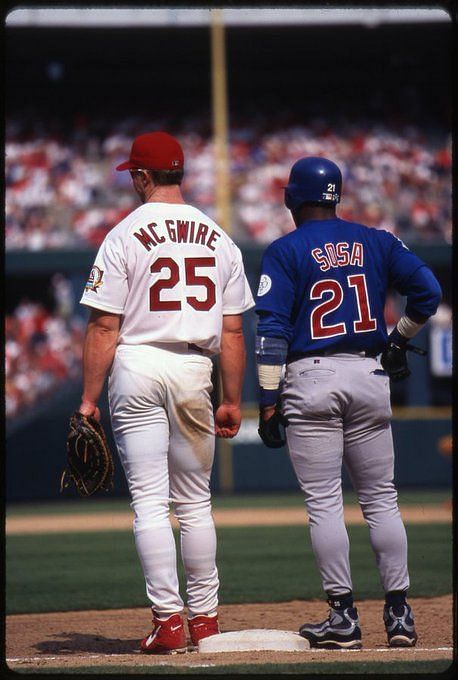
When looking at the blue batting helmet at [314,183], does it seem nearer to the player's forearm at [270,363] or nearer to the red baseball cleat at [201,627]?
the player's forearm at [270,363]

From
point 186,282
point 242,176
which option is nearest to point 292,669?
point 186,282

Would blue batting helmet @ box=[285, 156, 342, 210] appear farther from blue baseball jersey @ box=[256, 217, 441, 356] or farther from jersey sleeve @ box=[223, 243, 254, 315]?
jersey sleeve @ box=[223, 243, 254, 315]

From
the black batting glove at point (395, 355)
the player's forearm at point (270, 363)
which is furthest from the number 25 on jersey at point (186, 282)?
the black batting glove at point (395, 355)

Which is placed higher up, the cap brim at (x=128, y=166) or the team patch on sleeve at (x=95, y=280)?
the cap brim at (x=128, y=166)

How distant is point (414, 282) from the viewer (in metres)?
4.84

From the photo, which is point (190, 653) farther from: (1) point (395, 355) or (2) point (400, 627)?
(1) point (395, 355)

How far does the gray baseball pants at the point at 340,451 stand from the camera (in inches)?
184

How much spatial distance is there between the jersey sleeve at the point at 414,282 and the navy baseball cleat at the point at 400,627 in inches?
44.0

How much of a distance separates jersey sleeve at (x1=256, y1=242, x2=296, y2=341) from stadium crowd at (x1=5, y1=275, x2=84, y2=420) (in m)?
11.8

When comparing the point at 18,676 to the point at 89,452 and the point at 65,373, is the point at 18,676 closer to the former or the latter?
the point at 89,452

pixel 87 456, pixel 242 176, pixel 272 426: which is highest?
pixel 242 176

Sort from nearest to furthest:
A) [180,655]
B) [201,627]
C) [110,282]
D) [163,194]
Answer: [180,655] → [110,282] → [201,627] → [163,194]

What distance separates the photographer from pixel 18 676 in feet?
13.0

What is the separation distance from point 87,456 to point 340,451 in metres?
0.98
